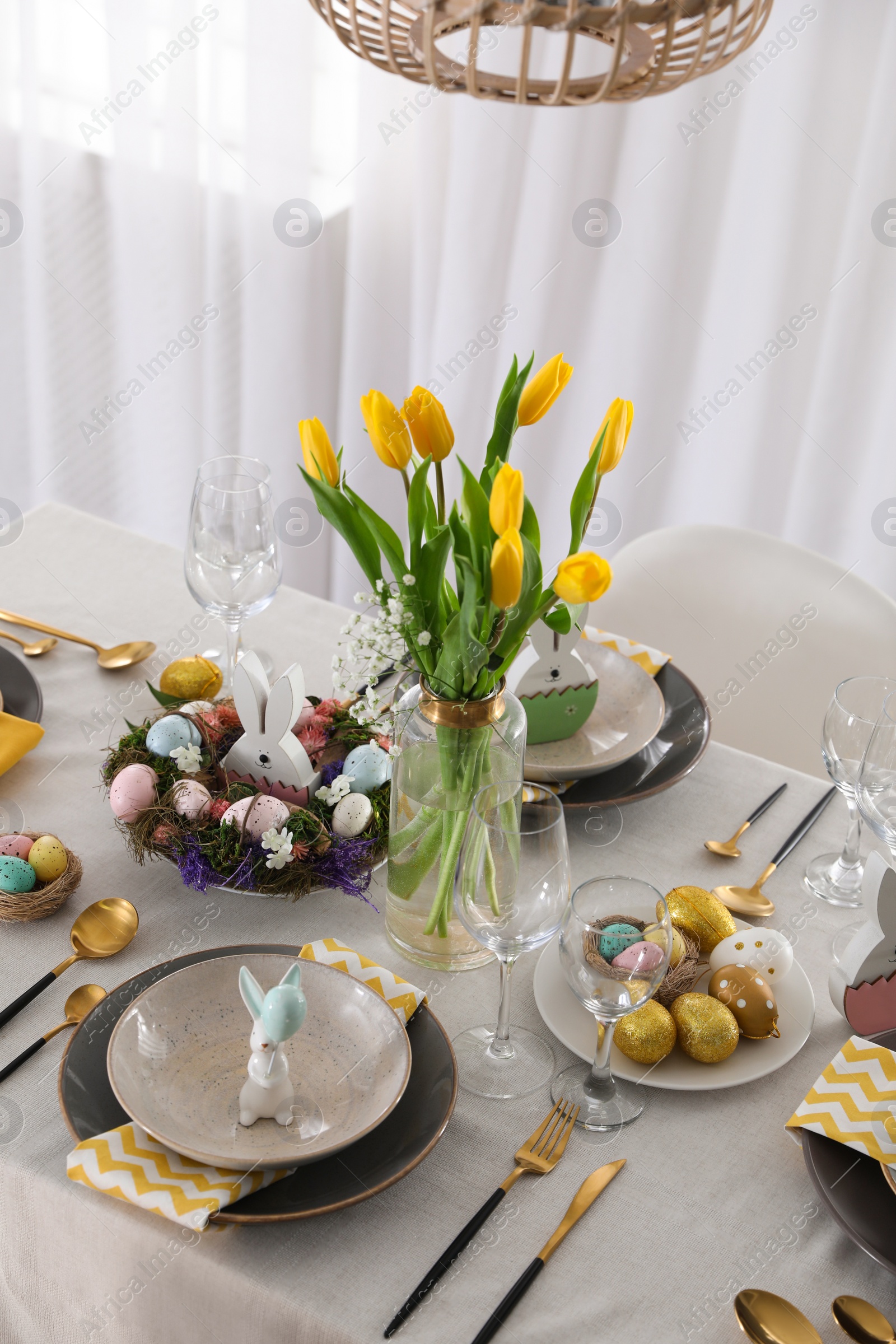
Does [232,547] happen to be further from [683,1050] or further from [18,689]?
[683,1050]

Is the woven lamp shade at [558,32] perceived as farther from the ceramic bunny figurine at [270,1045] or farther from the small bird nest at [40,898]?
the small bird nest at [40,898]

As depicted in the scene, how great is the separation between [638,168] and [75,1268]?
2.16m

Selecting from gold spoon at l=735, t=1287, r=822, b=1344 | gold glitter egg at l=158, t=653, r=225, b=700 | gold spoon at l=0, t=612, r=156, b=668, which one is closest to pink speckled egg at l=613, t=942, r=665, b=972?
gold spoon at l=735, t=1287, r=822, b=1344

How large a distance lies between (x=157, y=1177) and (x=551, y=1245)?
0.89 ft

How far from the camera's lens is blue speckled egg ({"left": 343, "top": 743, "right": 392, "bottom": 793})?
3.68 ft

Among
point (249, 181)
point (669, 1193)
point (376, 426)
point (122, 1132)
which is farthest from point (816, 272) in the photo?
point (122, 1132)

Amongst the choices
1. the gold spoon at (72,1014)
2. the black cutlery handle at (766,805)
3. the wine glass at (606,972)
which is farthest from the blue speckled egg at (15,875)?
the black cutlery handle at (766,805)

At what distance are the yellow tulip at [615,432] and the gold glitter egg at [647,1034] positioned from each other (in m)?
0.43

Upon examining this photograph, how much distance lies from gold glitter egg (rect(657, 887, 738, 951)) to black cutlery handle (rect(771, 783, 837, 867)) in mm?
151

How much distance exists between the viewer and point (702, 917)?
102cm

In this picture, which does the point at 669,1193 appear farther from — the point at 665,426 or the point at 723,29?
the point at 665,426

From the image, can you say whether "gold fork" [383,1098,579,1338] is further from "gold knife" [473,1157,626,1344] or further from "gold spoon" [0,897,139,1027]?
"gold spoon" [0,897,139,1027]

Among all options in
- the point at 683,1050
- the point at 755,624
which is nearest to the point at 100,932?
the point at 683,1050

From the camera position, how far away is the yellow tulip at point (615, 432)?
889 millimetres
